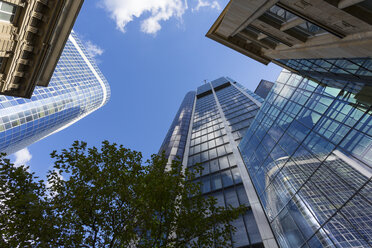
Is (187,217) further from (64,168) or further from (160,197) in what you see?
(64,168)

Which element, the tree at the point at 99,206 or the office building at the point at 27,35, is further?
the office building at the point at 27,35

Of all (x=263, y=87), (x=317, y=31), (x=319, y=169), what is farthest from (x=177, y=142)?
(x=263, y=87)

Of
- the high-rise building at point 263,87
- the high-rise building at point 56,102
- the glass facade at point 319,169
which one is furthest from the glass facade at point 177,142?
the high-rise building at point 263,87

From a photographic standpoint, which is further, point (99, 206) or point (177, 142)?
point (177, 142)

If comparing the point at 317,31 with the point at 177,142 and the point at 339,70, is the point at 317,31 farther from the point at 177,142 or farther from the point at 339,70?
the point at 177,142

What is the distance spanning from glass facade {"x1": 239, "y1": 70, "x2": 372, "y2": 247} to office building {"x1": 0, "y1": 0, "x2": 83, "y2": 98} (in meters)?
22.6

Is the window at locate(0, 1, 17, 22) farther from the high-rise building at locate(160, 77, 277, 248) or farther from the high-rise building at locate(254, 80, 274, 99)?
the high-rise building at locate(254, 80, 274, 99)

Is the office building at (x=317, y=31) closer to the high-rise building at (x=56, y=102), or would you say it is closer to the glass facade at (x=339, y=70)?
the glass facade at (x=339, y=70)

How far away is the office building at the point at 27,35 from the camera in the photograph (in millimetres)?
13578

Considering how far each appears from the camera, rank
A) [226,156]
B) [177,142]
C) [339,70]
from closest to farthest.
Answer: [339,70] → [226,156] → [177,142]

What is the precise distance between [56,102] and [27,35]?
6618cm

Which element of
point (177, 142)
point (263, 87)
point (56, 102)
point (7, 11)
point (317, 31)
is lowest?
point (56, 102)

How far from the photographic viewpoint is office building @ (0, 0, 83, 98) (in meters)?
13.6

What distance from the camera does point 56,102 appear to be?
7050 cm
